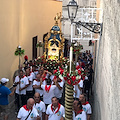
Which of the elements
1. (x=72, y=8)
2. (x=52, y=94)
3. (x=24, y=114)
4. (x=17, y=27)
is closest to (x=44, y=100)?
(x=52, y=94)

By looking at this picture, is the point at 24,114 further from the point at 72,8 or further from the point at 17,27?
the point at 17,27

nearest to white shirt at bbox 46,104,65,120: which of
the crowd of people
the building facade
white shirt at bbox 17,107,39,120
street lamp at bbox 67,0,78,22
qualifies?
the crowd of people

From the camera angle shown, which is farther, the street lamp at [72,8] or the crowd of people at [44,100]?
the street lamp at [72,8]

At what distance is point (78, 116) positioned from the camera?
19.0 feet

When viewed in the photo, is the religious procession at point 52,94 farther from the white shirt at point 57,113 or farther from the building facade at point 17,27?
the building facade at point 17,27

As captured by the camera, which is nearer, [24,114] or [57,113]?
[24,114]

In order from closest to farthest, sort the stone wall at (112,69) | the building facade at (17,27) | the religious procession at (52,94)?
the stone wall at (112,69), the religious procession at (52,94), the building facade at (17,27)

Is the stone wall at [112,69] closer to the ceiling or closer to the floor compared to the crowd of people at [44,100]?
closer to the ceiling

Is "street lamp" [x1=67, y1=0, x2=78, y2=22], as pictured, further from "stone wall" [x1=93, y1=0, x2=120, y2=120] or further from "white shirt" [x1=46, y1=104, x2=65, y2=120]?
"white shirt" [x1=46, y1=104, x2=65, y2=120]

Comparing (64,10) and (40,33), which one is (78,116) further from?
(64,10)

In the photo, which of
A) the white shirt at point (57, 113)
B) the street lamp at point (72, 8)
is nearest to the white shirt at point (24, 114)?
the white shirt at point (57, 113)

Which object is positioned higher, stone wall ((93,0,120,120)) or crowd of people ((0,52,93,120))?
stone wall ((93,0,120,120))

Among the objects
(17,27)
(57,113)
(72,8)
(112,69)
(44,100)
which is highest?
(72,8)

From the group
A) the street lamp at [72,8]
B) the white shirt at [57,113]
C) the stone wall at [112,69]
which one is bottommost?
the white shirt at [57,113]
